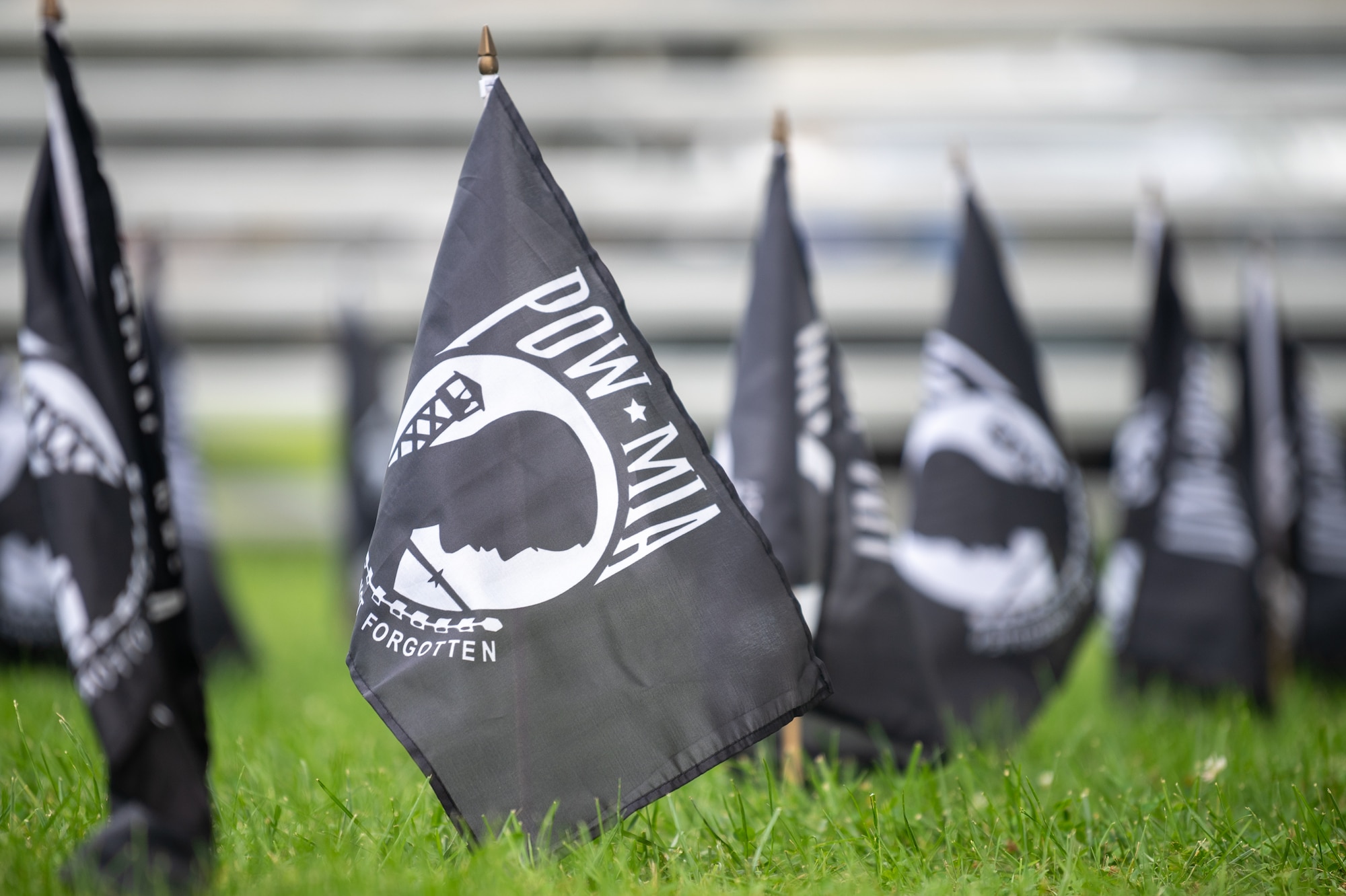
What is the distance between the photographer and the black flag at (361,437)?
24.4ft

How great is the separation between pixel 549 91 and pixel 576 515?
16696 millimetres

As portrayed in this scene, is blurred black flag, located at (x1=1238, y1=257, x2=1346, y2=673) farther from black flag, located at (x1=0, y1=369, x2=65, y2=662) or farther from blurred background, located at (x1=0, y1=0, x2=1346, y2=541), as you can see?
blurred background, located at (x1=0, y1=0, x2=1346, y2=541)

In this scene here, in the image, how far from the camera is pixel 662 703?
93.4 inches

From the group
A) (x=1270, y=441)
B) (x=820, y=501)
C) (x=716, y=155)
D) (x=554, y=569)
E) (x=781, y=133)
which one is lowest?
(x=1270, y=441)

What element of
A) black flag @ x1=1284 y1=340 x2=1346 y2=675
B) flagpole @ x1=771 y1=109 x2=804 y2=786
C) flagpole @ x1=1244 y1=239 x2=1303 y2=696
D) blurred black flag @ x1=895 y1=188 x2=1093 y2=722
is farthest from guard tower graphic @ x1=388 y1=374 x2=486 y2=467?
black flag @ x1=1284 y1=340 x2=1346 y2=675

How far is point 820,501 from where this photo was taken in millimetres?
3338

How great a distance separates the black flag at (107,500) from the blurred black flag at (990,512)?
2.75 m

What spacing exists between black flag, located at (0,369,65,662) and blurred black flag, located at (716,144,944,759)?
3.47 metres

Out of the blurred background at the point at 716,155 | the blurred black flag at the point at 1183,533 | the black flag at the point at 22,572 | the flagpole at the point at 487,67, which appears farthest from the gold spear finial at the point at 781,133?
the blurred background at the point at 716,155

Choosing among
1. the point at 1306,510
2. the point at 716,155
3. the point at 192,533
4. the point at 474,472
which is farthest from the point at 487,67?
the point at 716,155

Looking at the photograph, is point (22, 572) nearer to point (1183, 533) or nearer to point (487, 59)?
point (487, 59)

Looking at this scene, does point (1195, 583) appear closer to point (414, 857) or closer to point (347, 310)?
point (414, 857)

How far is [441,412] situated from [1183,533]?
3.65 m

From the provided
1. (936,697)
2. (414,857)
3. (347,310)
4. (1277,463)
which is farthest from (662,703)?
(347,310)
